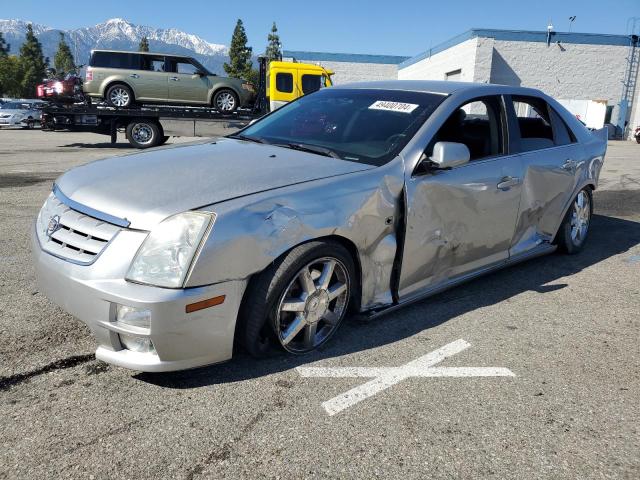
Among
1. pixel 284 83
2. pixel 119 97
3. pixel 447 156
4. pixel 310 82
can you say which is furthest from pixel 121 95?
pixel 447 156

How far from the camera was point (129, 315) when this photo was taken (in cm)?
229

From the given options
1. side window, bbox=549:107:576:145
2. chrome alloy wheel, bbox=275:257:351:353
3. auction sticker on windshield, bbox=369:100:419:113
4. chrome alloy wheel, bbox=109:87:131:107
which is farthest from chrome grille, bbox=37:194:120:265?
chrome alloy wheel, bbox=109:87:131:107

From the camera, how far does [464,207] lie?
11.4 ft

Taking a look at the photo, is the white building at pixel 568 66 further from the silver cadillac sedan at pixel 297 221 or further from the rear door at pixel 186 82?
the silver cadillac sedan at pixel 297 221

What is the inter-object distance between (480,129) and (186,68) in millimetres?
13168

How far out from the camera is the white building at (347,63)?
4141cm

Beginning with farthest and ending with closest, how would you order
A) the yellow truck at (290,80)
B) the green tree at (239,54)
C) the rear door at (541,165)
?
the green tree at (239,54) → the yellow truck at (290,80) → the rear door at (541,165)

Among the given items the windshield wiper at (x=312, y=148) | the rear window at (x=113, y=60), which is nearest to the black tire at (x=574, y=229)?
the windshield wiper at (x=312, y=148)

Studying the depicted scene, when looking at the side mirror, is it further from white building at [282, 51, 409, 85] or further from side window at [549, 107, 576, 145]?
white building at [282, 51, 409, 85]

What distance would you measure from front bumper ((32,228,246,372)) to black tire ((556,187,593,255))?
3.62 m

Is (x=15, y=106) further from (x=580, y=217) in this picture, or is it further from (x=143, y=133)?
(x=580, y=217)

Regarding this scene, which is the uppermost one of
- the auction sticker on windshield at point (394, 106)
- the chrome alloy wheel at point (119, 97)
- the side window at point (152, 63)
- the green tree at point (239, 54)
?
the green tree at point (239, 54)

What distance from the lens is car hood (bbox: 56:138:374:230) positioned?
2.44m

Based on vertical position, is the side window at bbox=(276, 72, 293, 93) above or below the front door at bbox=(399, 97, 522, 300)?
above
